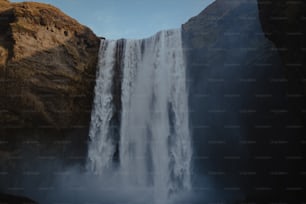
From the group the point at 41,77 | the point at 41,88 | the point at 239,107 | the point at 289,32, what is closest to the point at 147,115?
the point at 239,107

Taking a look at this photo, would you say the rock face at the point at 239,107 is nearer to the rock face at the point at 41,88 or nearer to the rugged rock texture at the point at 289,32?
the rugged rock texture at the point at 289,32

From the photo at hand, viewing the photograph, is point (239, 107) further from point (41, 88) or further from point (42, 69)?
point (42, 69)

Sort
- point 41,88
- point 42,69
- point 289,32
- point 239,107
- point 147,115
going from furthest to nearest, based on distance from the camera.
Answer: point 147,115
point 239,107
point 42,69
point 41,88
point 289,32

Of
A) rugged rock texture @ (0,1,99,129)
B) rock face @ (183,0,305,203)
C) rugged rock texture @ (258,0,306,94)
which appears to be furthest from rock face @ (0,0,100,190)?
rugged rock texture @ (258,0,306,94)

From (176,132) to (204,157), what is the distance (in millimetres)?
1545

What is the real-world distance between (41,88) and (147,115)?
462cm

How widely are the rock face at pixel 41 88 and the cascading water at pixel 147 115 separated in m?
0.80

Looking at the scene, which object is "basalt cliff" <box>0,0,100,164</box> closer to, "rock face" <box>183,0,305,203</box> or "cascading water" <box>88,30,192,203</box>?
"cascading water" <box>88,30,192,203</box>

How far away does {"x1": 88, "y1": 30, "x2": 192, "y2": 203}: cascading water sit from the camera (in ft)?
43.5

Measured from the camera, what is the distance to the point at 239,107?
13055 mm

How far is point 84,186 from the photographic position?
1327cm

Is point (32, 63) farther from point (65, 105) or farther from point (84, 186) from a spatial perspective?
point (84, 186)

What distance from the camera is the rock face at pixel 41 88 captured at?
12.3m

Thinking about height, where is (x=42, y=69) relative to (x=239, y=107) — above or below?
above
